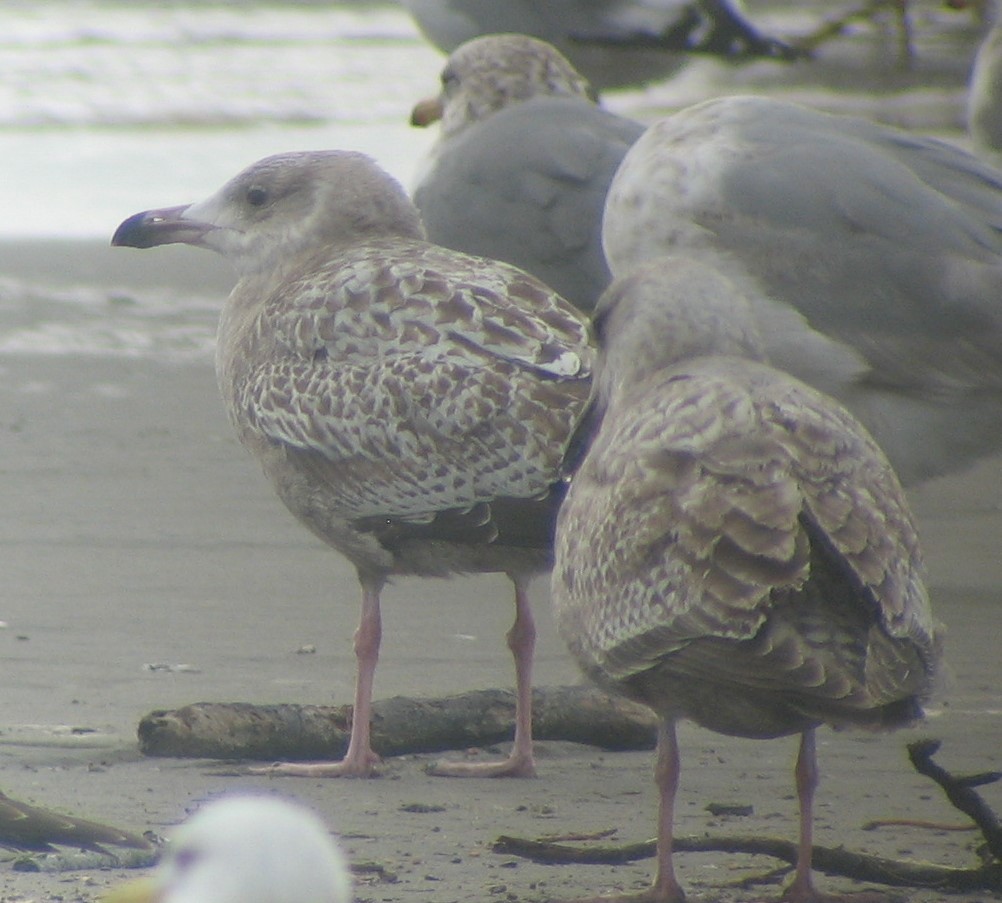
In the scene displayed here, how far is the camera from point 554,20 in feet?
41.1

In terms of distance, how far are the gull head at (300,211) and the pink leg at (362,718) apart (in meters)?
0.96

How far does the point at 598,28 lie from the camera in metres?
12.7

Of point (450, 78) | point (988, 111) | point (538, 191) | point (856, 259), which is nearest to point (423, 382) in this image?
point (856, 259)

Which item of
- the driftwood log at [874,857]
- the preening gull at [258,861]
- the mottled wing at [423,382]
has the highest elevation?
the preening gull at [258,861]

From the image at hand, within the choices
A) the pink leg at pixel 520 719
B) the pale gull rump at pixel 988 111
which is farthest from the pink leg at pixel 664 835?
the pale gull rump at pixel 988 111

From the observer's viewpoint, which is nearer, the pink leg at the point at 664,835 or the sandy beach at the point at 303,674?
the pink leg at the point at 664,835

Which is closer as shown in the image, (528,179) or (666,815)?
(666,815)

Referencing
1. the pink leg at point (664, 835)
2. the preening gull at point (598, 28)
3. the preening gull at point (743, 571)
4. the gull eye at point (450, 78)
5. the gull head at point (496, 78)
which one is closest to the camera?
the preening gull at point (743, 571)

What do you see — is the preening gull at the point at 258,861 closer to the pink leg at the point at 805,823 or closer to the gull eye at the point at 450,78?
the pink leg at the point at 805,823

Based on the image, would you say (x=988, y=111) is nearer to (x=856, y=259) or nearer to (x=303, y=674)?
(x=856, y=259)

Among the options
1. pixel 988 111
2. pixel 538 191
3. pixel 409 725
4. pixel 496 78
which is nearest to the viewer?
pixel 409 725

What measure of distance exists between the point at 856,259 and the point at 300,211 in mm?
1642

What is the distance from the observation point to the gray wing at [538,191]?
7.55m

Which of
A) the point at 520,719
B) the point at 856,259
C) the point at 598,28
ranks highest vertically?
the point at 856,259
